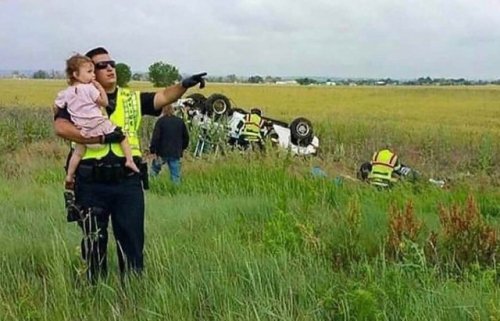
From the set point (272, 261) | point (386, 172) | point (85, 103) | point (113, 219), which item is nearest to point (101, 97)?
point (85, 103)

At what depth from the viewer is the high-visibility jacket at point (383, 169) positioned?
30.8ft

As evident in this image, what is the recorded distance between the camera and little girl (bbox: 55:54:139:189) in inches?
157

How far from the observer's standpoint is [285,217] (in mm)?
5082

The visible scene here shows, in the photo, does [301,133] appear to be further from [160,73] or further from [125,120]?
[160,73]

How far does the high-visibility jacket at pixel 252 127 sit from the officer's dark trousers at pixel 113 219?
8.89 meters

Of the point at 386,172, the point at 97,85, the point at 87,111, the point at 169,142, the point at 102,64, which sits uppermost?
the point at 102,64

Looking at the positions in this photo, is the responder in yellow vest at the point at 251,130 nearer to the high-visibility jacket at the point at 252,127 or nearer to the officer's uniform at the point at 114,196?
the high-visibility jacket at the point at 252,127

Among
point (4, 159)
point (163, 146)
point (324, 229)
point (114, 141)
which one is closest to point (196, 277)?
point (114, 141)

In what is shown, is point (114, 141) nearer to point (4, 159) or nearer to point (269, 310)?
point (269, 310)

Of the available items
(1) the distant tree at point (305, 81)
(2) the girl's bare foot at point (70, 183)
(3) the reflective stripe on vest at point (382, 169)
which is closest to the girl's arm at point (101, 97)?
(2) the girl's bare foot at point (70, 183)

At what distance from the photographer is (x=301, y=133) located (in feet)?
45.5

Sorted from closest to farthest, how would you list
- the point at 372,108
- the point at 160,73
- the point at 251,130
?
the point at 251,130 < the point at 160,73 < the point at 372,108

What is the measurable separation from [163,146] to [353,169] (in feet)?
14.1

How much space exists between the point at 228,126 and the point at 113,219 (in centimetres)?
914
